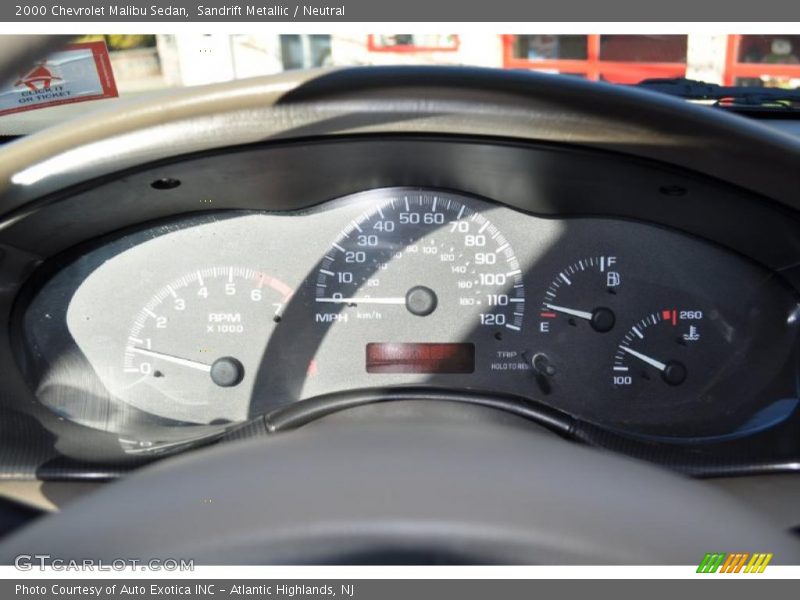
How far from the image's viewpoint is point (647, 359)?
2.64 meters

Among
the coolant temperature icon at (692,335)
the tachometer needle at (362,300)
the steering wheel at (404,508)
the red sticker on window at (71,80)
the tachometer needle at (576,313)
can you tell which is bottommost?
the coolant temperature icon at (692,335)

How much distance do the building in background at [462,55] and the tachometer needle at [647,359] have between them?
0.80 meters

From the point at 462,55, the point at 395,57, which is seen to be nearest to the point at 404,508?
the point at 395,57

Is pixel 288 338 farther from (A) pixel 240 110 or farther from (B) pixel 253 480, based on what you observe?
(B) pixel 253 480

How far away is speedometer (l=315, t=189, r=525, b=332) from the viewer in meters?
2.65

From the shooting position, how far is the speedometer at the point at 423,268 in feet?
8.70

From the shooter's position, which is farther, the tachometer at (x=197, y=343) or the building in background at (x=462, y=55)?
the tachometer at (x=197, y=343)

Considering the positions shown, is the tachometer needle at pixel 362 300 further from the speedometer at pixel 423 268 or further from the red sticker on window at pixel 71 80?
the red sticker on window at pixel 71 80

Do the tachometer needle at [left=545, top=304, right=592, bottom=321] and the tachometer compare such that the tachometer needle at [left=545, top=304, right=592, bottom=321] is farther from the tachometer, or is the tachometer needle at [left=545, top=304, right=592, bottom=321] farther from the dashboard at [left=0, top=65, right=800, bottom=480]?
the tachometer

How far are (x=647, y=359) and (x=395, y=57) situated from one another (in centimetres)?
444

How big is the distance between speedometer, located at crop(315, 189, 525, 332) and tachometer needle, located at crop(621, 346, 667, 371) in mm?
328

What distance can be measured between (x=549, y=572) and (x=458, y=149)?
134cm

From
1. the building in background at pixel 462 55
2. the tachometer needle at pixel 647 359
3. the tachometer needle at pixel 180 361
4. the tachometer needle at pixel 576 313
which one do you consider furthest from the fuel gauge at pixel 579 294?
the tachometer needle at pixel 180 361

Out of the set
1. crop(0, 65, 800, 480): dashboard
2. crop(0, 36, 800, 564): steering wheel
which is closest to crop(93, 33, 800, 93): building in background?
crop(0, 65, 800, 480): dashboard
